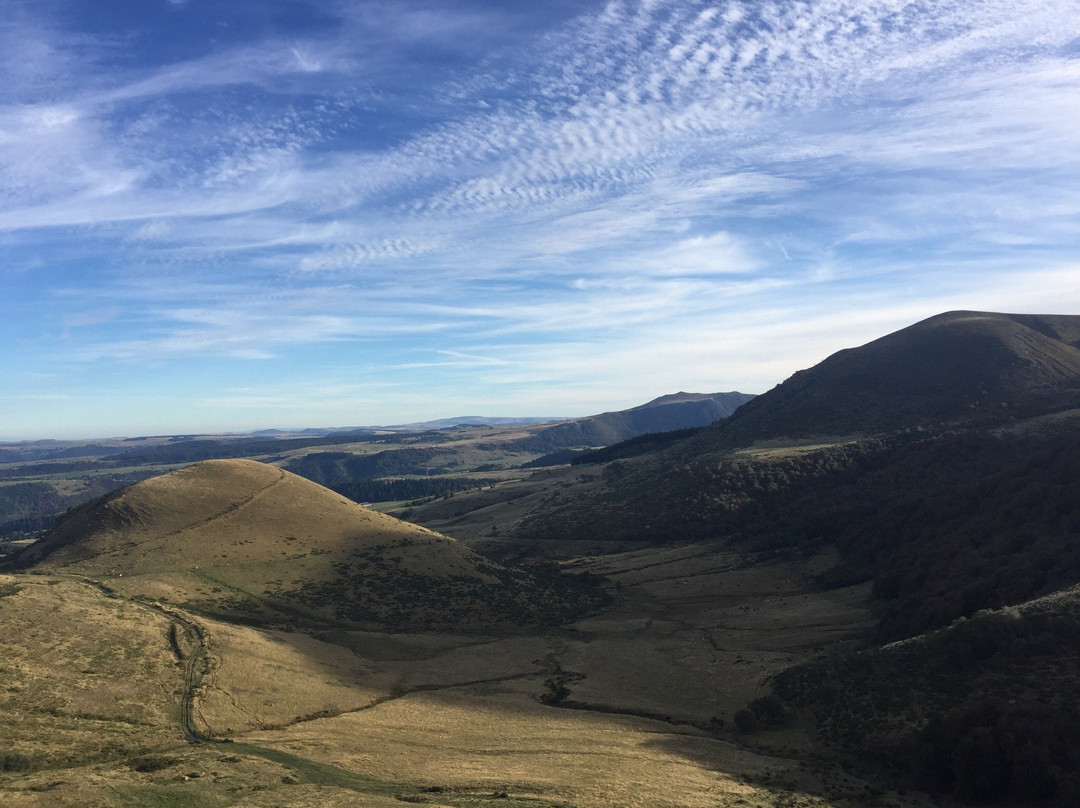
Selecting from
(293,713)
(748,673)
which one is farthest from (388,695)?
(748,673)

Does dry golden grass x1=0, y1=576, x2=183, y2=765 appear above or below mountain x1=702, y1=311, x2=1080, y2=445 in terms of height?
below

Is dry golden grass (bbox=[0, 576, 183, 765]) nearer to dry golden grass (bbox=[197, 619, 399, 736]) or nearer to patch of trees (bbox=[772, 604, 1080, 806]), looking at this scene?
dry golden grass (bbox=[197, 619, 399, 736])

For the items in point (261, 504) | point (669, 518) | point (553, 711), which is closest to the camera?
point (553, 711)

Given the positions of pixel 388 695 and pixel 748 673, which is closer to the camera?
pixel 388 695

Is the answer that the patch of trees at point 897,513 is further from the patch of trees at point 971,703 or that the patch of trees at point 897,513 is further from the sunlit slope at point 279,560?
the sunlit slope at point 279,560

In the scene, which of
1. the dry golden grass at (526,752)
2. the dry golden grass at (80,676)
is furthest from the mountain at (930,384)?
the dry golden grass at (80,676)

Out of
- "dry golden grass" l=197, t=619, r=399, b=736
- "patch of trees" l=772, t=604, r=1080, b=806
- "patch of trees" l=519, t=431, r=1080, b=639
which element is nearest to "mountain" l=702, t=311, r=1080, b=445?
"patch of trees" l=519, t=431, r=1080, b=639

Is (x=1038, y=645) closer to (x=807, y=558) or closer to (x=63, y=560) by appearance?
(x=807, y=558)
